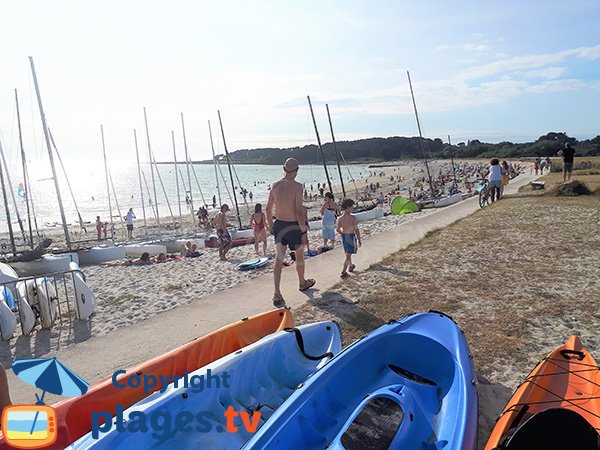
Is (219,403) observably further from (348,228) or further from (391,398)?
(348,228)

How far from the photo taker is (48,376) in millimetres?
3152

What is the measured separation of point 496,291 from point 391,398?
3813mm

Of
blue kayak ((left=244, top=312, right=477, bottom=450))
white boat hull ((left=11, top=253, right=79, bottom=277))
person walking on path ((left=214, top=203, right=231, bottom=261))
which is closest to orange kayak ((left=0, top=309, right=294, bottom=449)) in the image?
blue kayak ((left=244, top=312, right=477, bottom=450))

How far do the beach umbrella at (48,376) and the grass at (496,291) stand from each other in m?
2.78

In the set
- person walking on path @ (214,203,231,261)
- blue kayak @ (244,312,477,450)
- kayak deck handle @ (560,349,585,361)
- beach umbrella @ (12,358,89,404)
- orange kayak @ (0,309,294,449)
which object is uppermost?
person walking on path @ (214,203,231,261)

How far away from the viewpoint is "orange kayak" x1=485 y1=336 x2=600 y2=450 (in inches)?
91.8

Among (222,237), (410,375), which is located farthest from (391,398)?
(222,237)

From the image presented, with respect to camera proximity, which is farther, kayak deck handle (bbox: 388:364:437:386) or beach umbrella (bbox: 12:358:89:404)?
kayak deck handle (bbox: 388:364:437:386)

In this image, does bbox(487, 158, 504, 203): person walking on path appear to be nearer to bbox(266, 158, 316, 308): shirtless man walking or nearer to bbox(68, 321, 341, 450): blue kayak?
bbox(266, 158, 316, 308): shirtless man walking

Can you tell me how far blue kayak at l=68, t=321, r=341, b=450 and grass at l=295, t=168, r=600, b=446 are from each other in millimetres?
1073

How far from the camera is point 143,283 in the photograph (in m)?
9.67

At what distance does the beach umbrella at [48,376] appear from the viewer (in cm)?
312

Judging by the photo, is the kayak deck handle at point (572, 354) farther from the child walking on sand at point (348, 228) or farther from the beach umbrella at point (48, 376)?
the child walking on sand at point (348, 228)

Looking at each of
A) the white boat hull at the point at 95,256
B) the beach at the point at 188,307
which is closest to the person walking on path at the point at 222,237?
the beach at the point at 188,307
